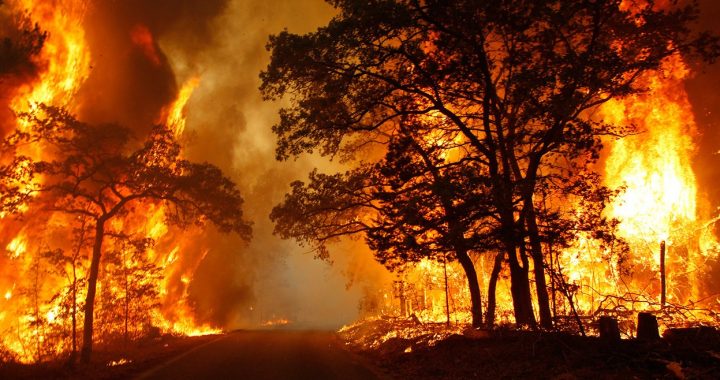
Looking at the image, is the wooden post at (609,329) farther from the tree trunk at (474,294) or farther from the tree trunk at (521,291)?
the tree trunk at (474,294)

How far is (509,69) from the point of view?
11.9 metres

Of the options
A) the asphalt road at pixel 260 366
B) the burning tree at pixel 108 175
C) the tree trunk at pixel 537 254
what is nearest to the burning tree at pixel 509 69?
the tree trunk at pixel 537 254

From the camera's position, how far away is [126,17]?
117 ft

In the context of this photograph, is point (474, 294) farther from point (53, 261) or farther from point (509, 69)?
point (53, 261)

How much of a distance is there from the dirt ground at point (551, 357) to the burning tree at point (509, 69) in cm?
225

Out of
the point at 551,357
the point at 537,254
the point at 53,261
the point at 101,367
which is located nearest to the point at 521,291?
the point at 537,254

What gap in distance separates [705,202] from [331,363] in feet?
129

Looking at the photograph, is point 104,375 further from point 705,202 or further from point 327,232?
point 705,202

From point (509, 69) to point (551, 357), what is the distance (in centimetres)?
728

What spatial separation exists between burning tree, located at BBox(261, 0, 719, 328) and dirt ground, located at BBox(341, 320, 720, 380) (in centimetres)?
225

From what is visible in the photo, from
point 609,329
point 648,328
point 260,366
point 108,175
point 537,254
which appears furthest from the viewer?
point 108,175

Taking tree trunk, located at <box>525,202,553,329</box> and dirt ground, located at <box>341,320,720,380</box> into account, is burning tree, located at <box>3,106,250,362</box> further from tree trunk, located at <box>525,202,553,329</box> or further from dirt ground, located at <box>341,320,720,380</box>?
tree trunk, located at <box>525,202,553,329</box>

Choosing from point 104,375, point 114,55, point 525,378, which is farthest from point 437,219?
point 114,55

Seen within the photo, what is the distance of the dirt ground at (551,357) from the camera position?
24.0 feet
